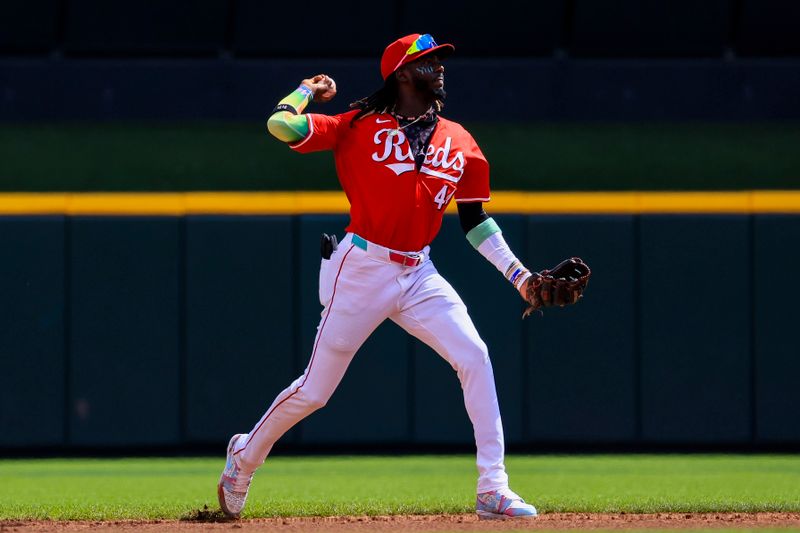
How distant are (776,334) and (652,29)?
2.44 m

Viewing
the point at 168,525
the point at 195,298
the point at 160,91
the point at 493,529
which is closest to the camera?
the point at 493,529

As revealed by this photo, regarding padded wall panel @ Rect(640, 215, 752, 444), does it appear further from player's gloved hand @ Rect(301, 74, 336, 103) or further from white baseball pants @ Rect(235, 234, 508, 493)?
player's gloved hand @ Rect(301, 74, 336, 103)

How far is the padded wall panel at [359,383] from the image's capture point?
885 cm

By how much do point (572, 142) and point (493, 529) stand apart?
5000 mm

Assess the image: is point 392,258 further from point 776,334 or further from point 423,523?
point 776,334

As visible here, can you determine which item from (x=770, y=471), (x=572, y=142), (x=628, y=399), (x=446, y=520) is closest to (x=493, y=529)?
(x=446, y=520)

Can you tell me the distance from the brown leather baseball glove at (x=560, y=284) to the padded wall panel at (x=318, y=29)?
444 centimetres

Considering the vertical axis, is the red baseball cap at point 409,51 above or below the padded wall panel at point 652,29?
below

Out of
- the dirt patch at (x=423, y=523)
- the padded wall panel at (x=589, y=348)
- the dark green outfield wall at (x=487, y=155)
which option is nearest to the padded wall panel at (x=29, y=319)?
the dark green outfield wall at (x=487, y=155)

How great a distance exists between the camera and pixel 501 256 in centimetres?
571

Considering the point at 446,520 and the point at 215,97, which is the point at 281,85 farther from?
the point at 446,520

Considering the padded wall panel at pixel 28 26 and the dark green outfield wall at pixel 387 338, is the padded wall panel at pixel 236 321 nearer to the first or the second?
the dark green outfield wall at pixel 387 338

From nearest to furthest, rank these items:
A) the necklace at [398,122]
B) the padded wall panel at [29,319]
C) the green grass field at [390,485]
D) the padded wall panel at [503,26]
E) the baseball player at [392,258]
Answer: the baseball player at [392,258] < the necklace at [398,122] < the green grass field at [390,485] < the padded wall panel at [29,319] < the padded wall panel at [503,26]

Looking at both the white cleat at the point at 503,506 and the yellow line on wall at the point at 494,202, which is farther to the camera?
the yellow line on wall at the point at 494,202
